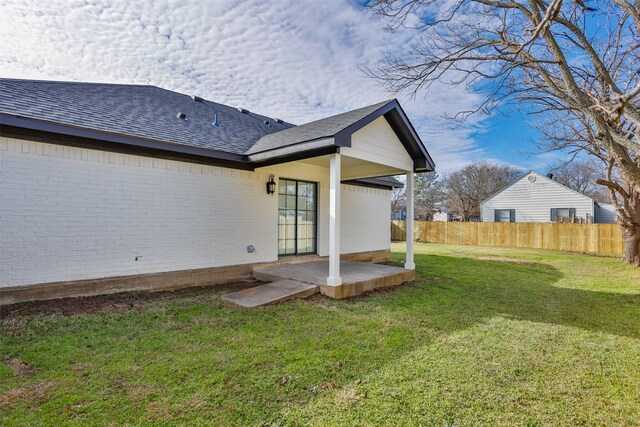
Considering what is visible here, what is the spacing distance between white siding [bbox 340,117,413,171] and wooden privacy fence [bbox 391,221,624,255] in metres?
12.8

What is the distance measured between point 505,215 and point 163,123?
2337cm

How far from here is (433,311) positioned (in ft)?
16.6

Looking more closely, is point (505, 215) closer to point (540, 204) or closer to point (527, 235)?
point (540, 204)

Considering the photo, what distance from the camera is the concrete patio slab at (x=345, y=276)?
19.3 ft

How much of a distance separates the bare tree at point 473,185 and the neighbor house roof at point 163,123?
84.8 ft

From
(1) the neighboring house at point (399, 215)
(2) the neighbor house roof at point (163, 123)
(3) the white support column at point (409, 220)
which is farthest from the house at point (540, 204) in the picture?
(2) the neighbor house roof at point (163, 123)

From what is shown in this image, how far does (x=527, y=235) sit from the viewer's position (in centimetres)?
1673

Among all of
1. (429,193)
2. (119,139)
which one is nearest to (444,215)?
(429,193)

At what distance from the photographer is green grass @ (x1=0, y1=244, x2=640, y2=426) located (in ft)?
7.75

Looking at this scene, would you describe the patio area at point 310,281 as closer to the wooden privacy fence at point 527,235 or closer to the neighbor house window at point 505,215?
the wooden privacy fence at point 527,235

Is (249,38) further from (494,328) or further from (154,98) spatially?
(494,328)

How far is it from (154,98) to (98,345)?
6.48 m

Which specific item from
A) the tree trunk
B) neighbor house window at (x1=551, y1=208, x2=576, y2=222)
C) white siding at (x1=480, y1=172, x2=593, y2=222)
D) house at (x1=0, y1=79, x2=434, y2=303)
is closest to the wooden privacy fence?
the tree trunk

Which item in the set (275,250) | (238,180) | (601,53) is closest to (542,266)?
(601,53)
